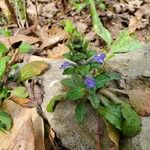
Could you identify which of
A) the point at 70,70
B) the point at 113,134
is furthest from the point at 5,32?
the point at 113,134

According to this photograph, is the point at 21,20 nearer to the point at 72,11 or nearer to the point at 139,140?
the point at 72,11

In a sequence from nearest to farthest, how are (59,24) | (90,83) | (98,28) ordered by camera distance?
1. (90,83)
2. (98,28)
3. (59,24)

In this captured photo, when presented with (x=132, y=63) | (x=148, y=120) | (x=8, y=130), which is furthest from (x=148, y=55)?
(x=8, y=130)

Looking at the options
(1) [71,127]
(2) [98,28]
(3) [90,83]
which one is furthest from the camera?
(2) [98,28]

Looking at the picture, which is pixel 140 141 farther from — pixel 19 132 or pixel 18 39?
pixel 18 39

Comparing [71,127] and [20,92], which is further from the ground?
[20,92]

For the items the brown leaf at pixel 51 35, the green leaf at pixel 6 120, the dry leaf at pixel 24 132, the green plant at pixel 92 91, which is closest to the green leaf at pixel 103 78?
the green plant at pixel 92 91
